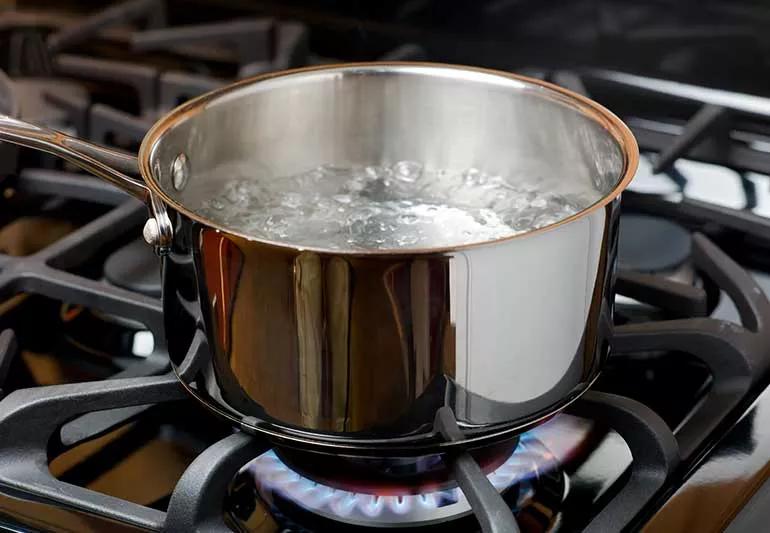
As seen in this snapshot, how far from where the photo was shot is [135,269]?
59 cm

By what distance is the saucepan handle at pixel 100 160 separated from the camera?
416 millimetres

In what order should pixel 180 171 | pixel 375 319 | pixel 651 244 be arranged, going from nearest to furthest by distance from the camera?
pixel 375 319 → pixel 180 171 → pixel 651 244

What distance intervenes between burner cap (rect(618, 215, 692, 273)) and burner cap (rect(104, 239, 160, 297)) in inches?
10.4

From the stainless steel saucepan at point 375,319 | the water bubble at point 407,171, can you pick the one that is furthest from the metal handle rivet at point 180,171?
the water bubble at point 407,171

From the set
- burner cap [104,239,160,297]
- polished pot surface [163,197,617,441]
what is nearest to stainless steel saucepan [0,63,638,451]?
polished pot surface [163,197,617,441]

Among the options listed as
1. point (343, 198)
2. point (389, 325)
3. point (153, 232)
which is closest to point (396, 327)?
point (389, 325)

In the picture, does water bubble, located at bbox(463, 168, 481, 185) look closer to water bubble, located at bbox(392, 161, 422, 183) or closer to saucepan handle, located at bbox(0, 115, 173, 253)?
water bubble, located at bbox(392, 161, 422, 183)

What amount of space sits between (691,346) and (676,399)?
31 millimetres

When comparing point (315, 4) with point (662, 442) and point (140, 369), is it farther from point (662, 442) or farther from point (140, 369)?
point (662, 442)

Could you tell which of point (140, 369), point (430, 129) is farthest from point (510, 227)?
point (140, 369)

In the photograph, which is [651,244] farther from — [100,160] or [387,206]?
[100,160]

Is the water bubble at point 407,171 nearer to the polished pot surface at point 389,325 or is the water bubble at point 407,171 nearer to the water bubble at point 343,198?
the water bubble at point 343,198

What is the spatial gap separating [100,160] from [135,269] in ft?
0.53

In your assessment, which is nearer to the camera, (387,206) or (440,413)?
(440,413)
